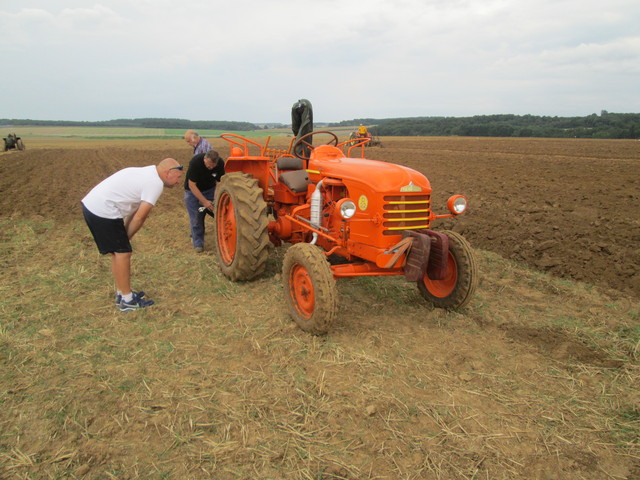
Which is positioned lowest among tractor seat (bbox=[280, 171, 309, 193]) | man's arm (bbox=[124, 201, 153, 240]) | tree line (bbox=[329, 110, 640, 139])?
man's arm (bbox=[124, 201, 153, 240])

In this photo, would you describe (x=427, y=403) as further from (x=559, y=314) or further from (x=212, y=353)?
(x=559, y=314)

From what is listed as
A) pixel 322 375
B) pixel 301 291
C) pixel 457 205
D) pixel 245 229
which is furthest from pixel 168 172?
pixel 457 205

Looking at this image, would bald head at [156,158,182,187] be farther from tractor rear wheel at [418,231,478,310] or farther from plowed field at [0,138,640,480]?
tractor rear wheel at [418,231,478,310]

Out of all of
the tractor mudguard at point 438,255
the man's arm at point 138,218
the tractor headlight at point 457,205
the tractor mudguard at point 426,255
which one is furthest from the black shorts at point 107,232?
the tractor headlight at point 457,205

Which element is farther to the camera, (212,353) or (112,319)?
(112,319)

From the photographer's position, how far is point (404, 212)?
3654mm

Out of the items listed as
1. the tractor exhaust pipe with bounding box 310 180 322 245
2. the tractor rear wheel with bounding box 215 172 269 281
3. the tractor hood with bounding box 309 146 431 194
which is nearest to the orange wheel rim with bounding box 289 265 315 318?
the tractor exhaust pipe with bounding box 310 180 322 245

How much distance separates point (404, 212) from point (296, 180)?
1.46 m

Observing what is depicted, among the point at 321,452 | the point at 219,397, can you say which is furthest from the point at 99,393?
the point at 321,452

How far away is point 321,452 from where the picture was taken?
2.28 meters

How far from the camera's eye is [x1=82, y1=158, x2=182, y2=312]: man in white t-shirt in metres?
3.91

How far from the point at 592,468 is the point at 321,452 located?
1453 millimetres

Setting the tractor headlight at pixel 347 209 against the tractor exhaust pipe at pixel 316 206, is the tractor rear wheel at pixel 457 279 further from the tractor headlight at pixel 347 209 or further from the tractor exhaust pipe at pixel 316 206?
the tractor exhaust pipe at pixel 316 206

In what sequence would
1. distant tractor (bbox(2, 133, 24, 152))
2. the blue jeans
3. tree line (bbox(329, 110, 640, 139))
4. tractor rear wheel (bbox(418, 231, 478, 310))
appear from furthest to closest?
tree line (bbox(329, 110, 640, 139)), distant tractor (bbox(2, 133, 24, 152)), the blue jeans, tractor rear wheel (bbox(418, 231, 478, 310))
